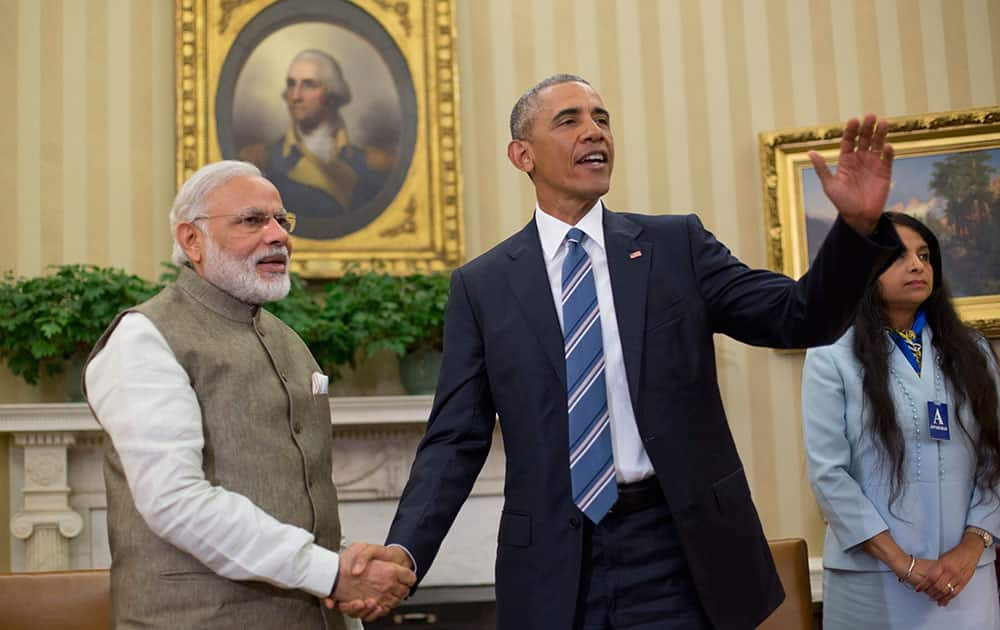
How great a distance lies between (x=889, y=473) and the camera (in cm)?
310

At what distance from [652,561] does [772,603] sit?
27cm

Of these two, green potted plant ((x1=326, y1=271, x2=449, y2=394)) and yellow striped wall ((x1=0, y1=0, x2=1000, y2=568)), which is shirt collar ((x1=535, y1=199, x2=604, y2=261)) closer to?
green potted plant ((x1=326, y1=271, x2=449, y2=394))

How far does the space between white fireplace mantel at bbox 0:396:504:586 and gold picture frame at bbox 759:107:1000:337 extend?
1.79 m

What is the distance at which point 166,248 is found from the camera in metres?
5.16

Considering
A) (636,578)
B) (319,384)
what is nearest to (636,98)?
(319,384)

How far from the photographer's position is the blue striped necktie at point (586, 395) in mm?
2135

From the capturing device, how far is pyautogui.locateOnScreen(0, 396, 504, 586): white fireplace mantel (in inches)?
183

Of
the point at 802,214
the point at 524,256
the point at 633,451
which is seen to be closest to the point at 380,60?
the point at 802,214

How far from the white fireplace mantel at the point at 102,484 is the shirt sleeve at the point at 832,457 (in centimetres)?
196

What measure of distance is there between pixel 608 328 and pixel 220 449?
86 cm

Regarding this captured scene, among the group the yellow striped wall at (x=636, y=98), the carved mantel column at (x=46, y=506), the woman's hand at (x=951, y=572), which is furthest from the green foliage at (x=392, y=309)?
the woman's hand at (x=951, y=572)

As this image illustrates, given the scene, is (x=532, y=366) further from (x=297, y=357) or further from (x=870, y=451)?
(x=870, y=451)

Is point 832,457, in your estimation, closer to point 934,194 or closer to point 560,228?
point 560,228

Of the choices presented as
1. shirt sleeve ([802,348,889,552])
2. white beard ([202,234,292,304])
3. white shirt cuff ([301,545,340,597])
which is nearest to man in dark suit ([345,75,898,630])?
white shirt cuff ([301,545,340,597])
